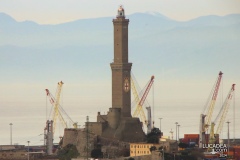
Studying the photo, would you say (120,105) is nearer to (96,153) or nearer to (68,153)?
A: (68,153)

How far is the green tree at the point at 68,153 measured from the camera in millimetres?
147000

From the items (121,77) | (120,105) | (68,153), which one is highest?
(121,77)

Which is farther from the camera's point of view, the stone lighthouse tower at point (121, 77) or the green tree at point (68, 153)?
the stone lighthouse tower at point (121, 77)

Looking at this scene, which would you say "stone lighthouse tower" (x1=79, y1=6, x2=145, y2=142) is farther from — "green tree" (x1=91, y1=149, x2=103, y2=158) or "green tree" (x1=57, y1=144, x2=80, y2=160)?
"green tree" (x1=91, y1=149, x2=103, y2=158)

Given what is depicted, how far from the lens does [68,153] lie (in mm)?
149000

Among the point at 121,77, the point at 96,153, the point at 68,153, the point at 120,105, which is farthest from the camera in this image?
the point at 121,77

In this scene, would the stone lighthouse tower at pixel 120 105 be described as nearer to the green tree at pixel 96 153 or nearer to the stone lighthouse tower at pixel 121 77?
the stone lighthouse tower at pixel 121 77

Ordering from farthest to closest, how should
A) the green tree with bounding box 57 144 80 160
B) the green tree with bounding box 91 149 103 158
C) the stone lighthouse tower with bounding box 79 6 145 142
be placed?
the stone lighthouse tower with bounding box 79 6 145 142 < the green tree with bounding box 57 144 80 160 < the green tree with bounding box 91 149 103 158

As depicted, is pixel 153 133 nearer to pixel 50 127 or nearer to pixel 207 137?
pixel 207 137

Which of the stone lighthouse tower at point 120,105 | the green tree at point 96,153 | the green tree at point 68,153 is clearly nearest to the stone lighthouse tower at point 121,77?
the stone lighthouse tower at point 120,105

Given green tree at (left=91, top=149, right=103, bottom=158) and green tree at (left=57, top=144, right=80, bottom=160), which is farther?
green tree at (left=57, top=144, right=80, bottom=160)

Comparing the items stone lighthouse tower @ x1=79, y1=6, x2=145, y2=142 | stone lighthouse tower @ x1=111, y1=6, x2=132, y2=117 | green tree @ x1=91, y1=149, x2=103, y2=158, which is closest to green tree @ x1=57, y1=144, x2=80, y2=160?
green tree @ x1=91, y1=149, x2=103, y2=158

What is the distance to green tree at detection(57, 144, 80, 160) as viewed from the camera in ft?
482

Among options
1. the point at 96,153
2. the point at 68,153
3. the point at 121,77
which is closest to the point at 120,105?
the point at 121,77
